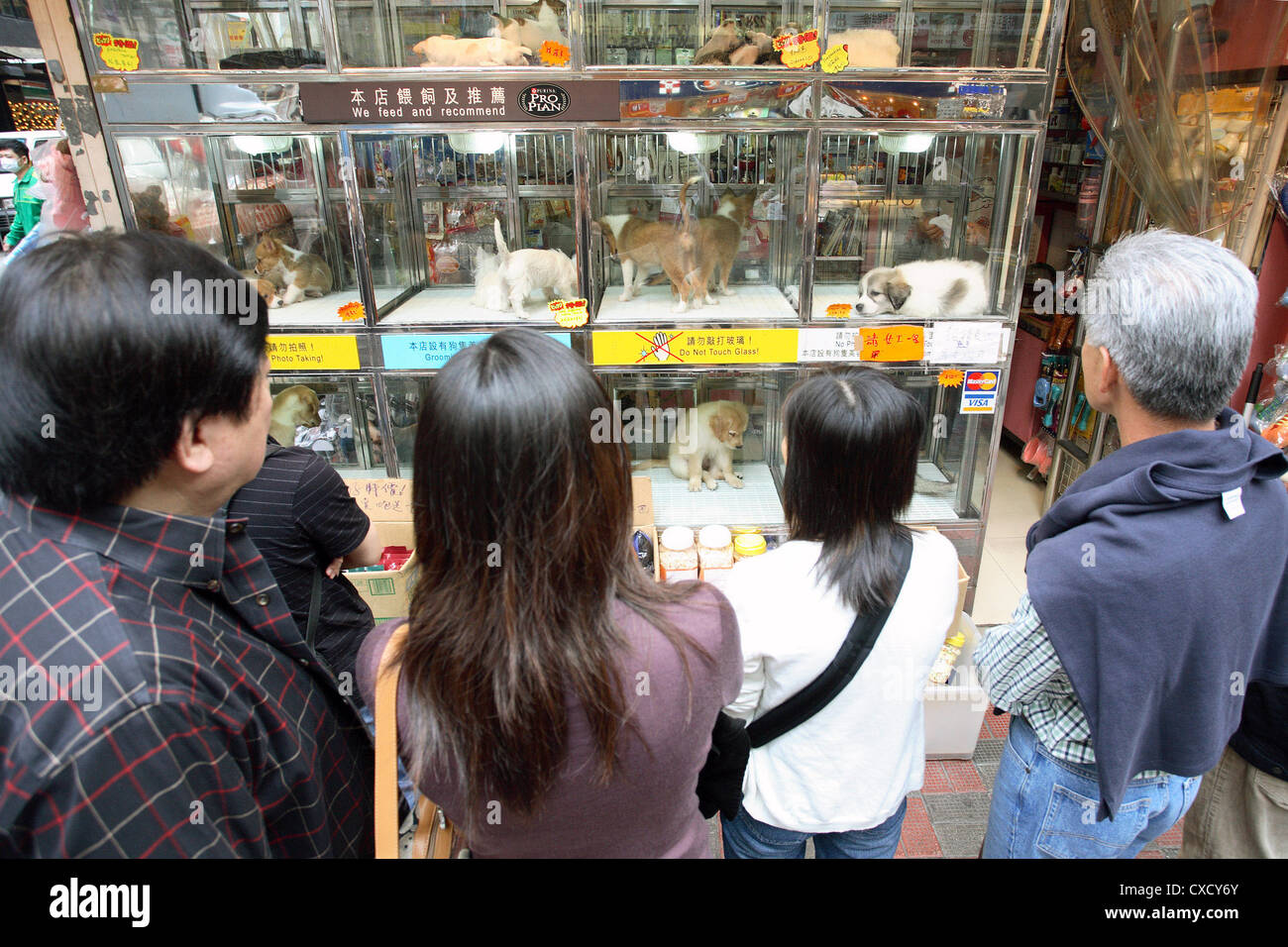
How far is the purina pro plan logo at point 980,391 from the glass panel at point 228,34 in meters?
2.75

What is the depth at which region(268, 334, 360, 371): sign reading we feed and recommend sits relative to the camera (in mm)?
2641

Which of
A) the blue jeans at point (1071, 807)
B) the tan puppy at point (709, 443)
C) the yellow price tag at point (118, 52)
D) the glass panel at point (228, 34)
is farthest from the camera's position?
the tan puppy at point (709, 443)

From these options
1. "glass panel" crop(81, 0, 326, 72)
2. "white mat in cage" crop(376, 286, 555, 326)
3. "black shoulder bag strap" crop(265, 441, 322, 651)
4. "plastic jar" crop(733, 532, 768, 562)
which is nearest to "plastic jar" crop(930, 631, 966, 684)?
"plastic jar" crop(733, 532, 768, 562)

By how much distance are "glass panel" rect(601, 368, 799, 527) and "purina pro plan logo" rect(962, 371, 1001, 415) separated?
702 millimetres

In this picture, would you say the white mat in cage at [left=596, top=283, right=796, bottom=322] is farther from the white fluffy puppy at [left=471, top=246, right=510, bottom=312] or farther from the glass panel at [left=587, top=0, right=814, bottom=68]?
the glass panel at [left=587, top=0, right=814, bottom=68]

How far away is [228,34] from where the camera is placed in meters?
2.59

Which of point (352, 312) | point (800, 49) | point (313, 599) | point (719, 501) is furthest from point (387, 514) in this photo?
point (800, 49)

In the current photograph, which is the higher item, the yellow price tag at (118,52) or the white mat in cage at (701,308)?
the yellow price tag at (118,52)

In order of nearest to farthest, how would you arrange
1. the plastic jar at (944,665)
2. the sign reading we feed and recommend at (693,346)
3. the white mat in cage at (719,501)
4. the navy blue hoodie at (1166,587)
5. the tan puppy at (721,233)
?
the navy blue hoodie at (1166,587) < the plastic jar at (944,665) < the sign reading we feed and recommend at (693,346) < the tan puppy at (721,233) < the white mat in cage at (719,501)

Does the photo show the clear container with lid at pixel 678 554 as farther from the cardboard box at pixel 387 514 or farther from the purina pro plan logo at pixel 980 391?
the purina pro plan logo at pixel 980 391

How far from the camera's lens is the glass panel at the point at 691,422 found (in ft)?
9.90

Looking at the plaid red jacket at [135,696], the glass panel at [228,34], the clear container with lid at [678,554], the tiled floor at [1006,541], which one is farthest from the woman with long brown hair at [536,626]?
the tiled floor at [1006,541]

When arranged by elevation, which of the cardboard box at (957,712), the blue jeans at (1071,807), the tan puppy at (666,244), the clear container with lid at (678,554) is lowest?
the cardboard box at (957,712)

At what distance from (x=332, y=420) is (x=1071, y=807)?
10.1 feet
